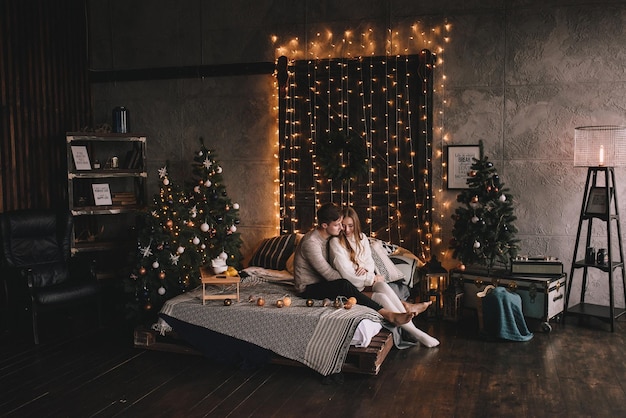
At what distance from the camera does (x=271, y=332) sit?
16.2 feet

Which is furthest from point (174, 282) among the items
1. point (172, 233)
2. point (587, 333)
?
point (587, 333)

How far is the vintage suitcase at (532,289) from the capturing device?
5828 mm

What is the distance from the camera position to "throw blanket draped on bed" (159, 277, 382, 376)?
473 cm

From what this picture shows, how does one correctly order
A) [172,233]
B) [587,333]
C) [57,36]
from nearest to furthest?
1. [587,333]
2. [172,233]
3. [57,36]

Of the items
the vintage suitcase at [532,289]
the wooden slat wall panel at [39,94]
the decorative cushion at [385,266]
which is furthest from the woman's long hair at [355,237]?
the wooden slat wall panel at [39,94]

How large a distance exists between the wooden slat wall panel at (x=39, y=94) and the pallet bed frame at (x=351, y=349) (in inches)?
100.0

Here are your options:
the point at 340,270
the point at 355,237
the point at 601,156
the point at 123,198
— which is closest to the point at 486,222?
the point at 601,156

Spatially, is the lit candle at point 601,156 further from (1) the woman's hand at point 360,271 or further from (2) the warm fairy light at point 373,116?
(1) the woman's hand at point 360,271

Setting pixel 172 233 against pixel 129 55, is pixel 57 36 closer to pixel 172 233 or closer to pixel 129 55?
pixel 129 55

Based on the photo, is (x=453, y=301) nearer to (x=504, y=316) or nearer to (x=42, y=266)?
(x=504, y=316)

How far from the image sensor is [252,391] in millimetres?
4449

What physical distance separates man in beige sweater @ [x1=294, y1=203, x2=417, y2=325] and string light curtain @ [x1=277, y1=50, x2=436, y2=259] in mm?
1589

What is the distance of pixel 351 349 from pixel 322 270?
0.87 m

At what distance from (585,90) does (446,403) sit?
12.3ft
